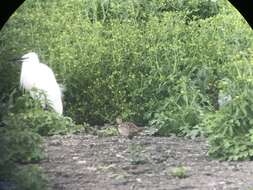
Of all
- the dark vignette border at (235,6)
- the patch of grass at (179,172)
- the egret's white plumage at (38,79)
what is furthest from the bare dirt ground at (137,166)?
the dark vignette border at (235,6)

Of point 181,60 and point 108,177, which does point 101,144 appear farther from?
point 181,60

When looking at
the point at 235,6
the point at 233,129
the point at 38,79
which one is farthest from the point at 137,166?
the point at 235,6

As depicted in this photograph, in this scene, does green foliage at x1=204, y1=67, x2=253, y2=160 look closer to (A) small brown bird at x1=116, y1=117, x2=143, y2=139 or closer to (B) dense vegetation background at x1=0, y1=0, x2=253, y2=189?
(B) dense vegetation background at x1=0, y1=0, x2=253, y2=189

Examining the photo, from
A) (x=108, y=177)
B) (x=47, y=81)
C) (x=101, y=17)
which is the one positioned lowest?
(x=108, y=177)

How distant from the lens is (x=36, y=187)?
14.2 ft

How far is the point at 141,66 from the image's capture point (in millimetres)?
7523

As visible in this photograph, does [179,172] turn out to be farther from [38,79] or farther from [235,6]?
[38,79]

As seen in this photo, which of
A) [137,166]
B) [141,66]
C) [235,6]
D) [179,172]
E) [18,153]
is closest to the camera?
[235,6]

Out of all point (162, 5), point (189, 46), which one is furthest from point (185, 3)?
point (189, 46)

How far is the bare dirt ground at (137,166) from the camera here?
491 centimetres

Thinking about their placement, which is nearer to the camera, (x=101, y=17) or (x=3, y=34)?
(x=3, y=34)

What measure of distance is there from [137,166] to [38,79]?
2097 mm

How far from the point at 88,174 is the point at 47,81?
7.00ft

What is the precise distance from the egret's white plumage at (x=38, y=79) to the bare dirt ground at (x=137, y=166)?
721mm
